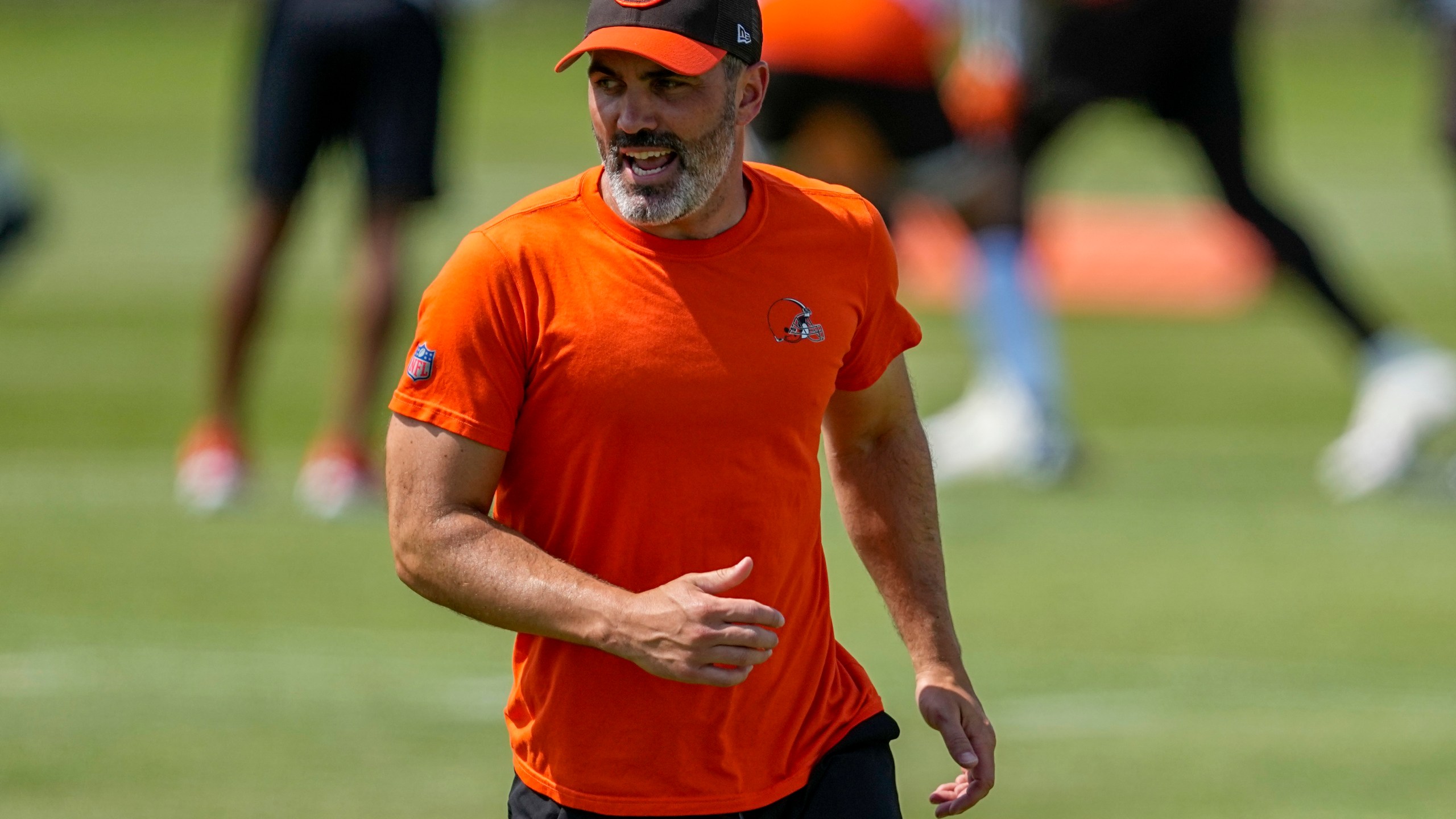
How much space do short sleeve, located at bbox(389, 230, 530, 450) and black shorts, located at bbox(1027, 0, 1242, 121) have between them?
6484 millimetres

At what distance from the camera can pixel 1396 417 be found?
8.90 metres

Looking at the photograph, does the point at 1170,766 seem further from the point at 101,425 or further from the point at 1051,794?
the point at 101,425

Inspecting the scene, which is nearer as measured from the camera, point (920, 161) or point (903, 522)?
point (903, 522)

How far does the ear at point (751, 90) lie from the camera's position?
3730 millimetres

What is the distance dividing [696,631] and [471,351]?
552 millimetres

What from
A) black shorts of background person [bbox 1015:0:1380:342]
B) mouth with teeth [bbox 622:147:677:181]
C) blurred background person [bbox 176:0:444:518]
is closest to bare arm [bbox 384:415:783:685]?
mouth with teeth [bbox 622:147:677:181]

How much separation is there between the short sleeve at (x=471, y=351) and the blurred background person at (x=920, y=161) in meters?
5.84

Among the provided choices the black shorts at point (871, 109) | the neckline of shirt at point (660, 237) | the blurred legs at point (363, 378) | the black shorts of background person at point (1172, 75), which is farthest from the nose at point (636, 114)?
the black shorts of background person at point (1172, 75)

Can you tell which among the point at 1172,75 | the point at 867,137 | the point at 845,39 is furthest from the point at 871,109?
the point at 1172,75

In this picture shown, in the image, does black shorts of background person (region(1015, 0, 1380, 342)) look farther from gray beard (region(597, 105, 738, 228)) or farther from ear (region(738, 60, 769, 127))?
gray beard (region(597, 105, 738, 228))

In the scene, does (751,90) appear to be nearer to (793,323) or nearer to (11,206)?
(793,323)

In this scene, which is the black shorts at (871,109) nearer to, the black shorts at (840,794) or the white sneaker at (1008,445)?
the white sneaker at (1008,445)

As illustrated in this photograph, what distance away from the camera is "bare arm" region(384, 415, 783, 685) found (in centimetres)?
326

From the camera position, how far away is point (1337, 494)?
894cm
